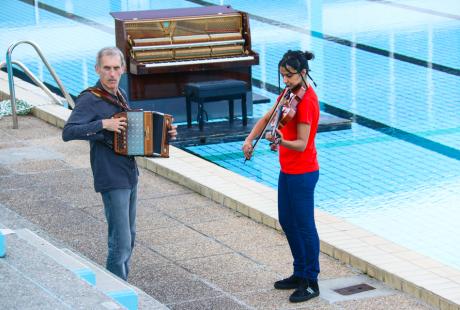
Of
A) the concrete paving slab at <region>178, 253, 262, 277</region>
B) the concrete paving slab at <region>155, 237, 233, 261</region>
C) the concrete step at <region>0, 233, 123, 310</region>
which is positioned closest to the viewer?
the concrete step at <region>0, 233, 123, 310</region>

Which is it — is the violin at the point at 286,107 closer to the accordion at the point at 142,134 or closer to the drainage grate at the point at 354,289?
the accordion at the point at 142,134

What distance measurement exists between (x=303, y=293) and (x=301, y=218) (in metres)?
0.46

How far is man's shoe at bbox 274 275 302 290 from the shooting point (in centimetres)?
700

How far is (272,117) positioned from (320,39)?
11.4 m

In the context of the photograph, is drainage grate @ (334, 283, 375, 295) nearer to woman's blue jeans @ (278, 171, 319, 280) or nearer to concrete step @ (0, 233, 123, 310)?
woman's blue jeans @ (278, 171, 319, 280)

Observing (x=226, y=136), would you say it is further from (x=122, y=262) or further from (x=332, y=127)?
(x=122, y=262)

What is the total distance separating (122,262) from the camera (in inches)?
261

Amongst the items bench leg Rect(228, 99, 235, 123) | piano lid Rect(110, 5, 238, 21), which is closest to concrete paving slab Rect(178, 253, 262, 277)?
bench leg Rect(228, 99, 235, 123)

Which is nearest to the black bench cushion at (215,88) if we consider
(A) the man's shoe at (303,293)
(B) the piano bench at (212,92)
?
(B) the piano bench at (212,92)

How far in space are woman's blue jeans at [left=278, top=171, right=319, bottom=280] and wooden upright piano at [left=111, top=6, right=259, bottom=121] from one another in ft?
17.8

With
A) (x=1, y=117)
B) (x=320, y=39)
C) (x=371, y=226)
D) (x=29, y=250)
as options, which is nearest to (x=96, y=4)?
(x=320, y=39)

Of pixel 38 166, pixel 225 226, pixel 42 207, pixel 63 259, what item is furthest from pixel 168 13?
pixel 63 259

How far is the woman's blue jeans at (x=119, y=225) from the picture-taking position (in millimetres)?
6520

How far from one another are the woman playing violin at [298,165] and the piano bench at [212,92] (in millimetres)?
5077
